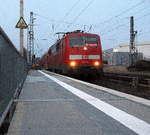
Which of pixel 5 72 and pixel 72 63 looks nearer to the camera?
pixel 5 72

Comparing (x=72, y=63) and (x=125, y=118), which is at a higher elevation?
(x=72, y=63)

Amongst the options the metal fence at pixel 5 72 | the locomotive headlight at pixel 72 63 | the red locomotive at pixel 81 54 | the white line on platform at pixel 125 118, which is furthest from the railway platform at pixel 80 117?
the red locomotive at pixel 81 54

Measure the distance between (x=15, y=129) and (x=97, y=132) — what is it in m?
1.33

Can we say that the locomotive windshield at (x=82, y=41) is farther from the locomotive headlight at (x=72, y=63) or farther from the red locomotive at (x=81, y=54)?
the locomotive headlight at (x=72, y=63)

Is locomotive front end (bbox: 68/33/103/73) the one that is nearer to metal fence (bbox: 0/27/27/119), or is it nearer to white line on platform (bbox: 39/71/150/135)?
white line on platform (bbox: 39/71/150/135)

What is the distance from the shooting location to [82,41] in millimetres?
23500

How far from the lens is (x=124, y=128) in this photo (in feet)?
18.5

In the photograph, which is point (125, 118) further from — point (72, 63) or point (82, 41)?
point (82, 41)

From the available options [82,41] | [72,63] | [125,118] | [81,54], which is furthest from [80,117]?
[82,41]

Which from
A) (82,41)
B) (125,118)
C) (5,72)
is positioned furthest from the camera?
(82,41)

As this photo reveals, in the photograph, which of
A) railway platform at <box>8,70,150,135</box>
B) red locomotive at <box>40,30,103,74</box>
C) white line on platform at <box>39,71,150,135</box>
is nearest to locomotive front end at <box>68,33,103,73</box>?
red locomotive at <box>40,30,103,74</box>

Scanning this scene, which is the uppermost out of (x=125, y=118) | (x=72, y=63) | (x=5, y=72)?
(x=72, y=63)

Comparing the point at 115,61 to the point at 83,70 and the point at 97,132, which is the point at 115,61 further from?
the point at 97,132

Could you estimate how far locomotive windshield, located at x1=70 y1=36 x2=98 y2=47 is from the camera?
2336 cm
